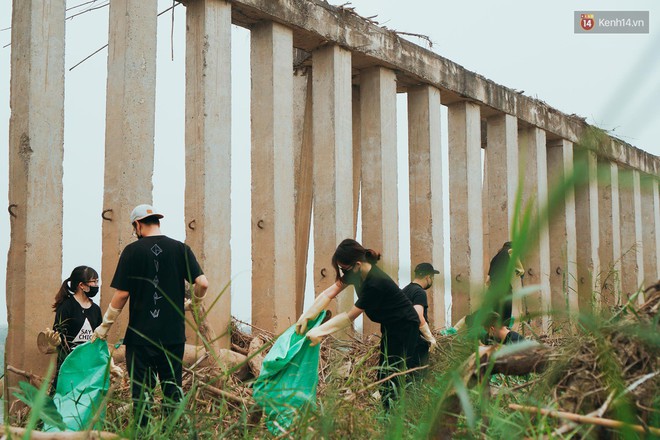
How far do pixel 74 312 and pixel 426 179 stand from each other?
5.98 metres

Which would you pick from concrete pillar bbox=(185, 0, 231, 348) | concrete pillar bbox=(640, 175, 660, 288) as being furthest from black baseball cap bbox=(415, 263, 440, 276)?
→ concrete pillar bbox=(640, 175, 660, 288)

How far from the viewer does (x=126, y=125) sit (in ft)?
25.6

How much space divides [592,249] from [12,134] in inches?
447

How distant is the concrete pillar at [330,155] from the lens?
10078 millimetres

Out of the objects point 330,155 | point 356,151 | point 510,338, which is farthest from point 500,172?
point 510,338

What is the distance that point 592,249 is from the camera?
15711 mm

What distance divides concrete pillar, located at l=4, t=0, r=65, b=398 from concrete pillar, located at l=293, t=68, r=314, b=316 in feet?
12.7

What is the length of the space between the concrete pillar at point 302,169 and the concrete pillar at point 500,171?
3.83 m

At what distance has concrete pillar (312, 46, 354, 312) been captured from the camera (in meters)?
10.1

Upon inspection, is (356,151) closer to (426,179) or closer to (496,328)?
(426,179)

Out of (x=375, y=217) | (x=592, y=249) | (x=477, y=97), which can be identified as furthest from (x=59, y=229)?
(x=592, y=249)

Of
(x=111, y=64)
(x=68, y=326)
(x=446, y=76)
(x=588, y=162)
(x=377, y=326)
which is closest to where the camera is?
(x=588, y=162)

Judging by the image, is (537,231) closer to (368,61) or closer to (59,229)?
(59,229)

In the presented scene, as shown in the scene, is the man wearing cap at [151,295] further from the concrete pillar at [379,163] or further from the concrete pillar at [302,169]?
the concrete pillar at [379,163]
